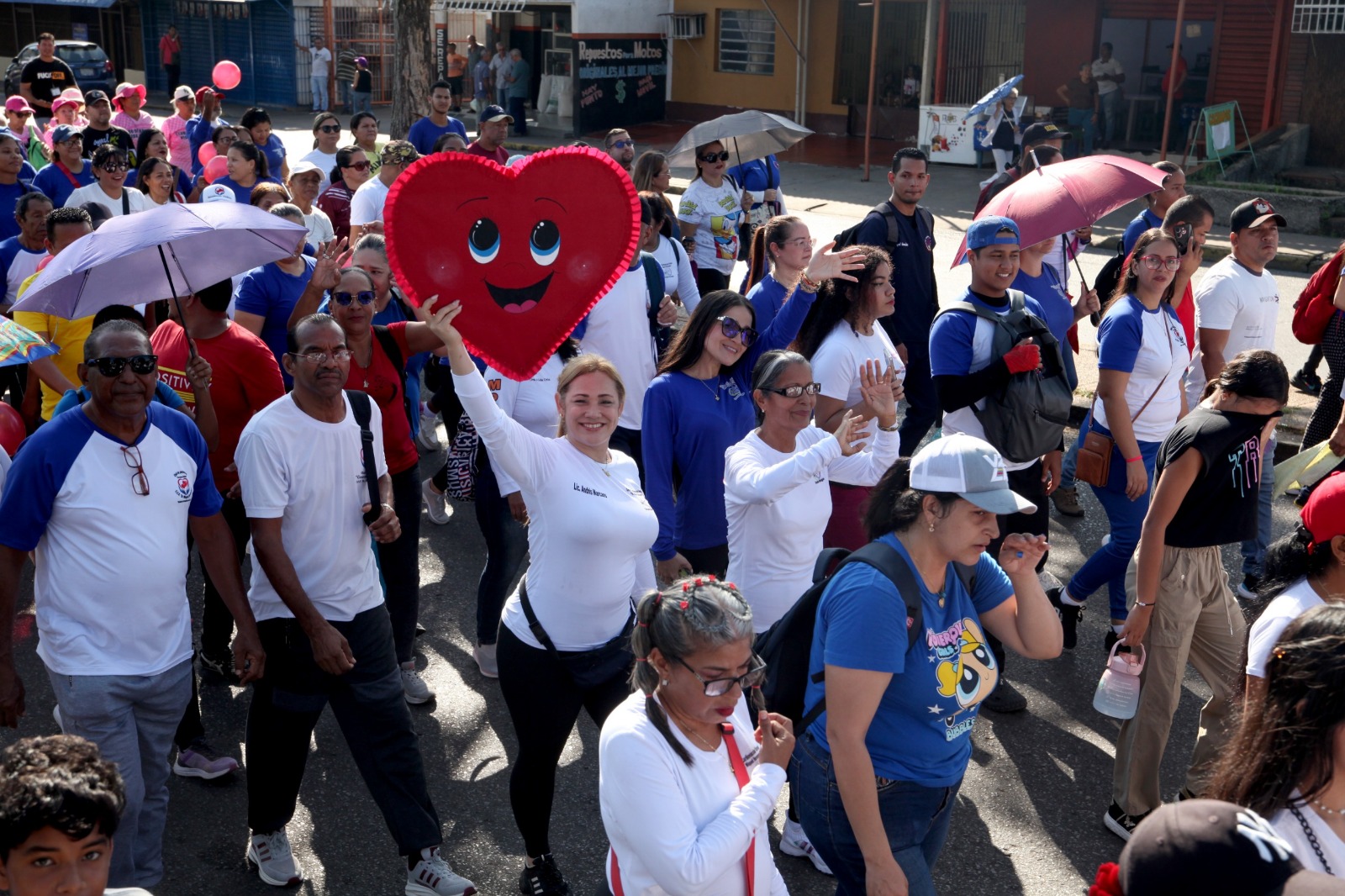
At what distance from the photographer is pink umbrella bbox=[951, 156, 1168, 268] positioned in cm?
650

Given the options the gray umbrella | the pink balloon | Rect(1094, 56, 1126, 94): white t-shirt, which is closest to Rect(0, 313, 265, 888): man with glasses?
the gray umbrella

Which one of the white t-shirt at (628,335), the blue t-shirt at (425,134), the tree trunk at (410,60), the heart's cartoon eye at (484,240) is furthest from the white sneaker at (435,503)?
the tree trunk at (410,60)

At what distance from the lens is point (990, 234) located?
550 cm

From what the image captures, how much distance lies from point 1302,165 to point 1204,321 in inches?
598

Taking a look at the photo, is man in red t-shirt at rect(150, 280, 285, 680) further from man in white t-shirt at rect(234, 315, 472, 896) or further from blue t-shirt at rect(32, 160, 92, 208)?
blue t-shirt at rect(32, 160, 92, 208)

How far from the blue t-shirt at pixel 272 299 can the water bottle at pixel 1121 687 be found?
13.1ft

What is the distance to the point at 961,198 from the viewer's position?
1942 centimetres

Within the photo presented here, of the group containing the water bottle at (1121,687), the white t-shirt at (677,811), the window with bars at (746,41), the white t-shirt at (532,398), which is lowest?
the water bottle at (1121,687)

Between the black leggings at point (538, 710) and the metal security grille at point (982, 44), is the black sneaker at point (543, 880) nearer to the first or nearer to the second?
the black leggings at point (538, 710)

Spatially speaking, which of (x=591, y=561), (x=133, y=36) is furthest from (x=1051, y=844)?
(x=133, y=36)

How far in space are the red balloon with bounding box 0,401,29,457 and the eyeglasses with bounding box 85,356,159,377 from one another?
123 cm

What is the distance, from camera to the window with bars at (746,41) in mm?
26688

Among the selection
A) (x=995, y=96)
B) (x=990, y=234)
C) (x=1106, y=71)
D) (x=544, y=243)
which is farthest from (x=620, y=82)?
(x=544, y=243)

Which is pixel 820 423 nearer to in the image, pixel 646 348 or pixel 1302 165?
pixel 646 348
